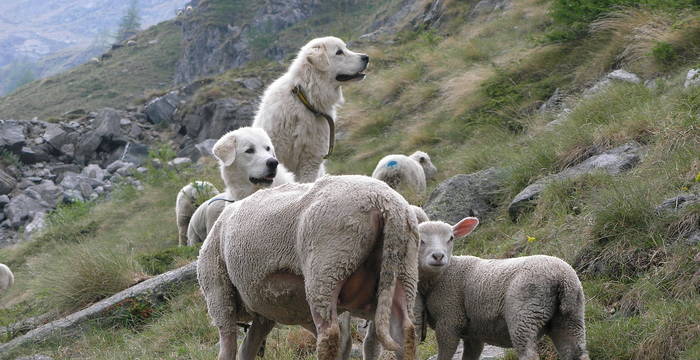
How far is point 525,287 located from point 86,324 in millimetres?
4987

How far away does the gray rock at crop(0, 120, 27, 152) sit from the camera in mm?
31234

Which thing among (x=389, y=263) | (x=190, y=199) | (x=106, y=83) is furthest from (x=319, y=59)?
(x=106, y=83)

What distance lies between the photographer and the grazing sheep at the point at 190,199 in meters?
12.2

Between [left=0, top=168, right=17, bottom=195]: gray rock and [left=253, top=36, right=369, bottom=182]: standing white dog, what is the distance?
68.5 feet

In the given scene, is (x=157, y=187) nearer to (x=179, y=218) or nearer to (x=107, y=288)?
(x=179, y=218)

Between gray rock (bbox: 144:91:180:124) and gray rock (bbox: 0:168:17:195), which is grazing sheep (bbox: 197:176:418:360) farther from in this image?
gray rock (bbox: 144:91:180:124)

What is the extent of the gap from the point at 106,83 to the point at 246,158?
5479 cm

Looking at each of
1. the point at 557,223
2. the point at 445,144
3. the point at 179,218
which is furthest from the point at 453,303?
the point at 445,144

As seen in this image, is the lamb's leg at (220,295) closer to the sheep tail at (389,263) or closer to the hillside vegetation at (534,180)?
the sheep tail at (389,263)

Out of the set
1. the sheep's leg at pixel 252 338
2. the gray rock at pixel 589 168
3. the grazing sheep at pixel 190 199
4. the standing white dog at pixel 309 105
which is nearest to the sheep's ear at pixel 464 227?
the sheep's leg at pixel 252 338

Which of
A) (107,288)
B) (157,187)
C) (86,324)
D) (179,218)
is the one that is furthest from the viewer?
(157,187)

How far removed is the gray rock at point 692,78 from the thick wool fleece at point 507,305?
4.81 m

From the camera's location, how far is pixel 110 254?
31.4 feet

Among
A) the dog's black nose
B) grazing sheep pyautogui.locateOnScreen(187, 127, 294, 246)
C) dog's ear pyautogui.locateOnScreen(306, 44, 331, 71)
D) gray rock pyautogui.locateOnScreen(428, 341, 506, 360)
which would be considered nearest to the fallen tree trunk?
grazing sheep pyautogui.locateOnScreen(187, 127, 294, 246)
